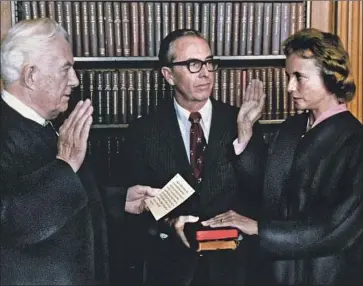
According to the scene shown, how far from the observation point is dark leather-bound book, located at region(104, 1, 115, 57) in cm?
301

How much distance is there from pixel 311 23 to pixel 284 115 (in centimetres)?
51

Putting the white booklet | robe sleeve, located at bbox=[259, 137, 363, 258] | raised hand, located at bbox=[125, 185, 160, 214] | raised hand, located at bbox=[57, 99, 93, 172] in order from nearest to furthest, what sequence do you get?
raised hand, located at bbox=[57, 99, 93, 172], robe sleeve, located at bbox=[259, 137, 363, 258], the white booklet, raised hand, located at bbox=[125, 185, 160, 214]

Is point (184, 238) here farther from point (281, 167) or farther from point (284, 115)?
point (284, 115)

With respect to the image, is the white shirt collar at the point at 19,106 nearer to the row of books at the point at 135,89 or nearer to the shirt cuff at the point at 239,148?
the shirt cuff at the point at 239,148

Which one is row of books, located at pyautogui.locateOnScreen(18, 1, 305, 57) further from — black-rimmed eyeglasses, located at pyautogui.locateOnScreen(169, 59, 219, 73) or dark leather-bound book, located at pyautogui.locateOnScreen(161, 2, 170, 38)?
black-rimmed eyeglasses, located at pyautogui.locateOnScreen(169, 59, 219, 73)

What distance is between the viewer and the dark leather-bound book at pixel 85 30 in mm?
2996

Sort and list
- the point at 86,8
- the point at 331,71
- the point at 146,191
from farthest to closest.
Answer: the point at 86,8 < the point at 146,191 < the point at 331,71

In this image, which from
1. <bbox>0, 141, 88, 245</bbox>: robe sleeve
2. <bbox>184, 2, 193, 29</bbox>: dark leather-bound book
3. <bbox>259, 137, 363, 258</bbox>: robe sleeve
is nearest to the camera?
<bbox>0, 141, 88, 245</bbox>: robe sleeve

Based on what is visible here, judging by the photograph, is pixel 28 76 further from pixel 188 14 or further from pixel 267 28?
pixel 267 28

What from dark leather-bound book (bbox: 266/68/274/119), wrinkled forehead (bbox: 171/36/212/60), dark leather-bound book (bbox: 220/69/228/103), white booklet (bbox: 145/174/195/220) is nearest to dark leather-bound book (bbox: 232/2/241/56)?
dark leather-bound book (bbox: 220/69/228/103)

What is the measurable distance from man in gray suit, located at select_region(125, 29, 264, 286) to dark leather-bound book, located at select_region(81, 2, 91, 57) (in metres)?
0.55

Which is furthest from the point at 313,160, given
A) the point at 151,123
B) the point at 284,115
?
the point at 284,115

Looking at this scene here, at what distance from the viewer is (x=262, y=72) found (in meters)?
3.15

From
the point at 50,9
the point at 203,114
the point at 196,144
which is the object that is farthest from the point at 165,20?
the point at 196,144
